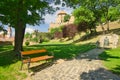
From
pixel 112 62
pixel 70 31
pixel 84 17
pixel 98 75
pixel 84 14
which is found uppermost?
pixel 84 14

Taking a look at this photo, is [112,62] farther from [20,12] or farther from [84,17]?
[84,17]

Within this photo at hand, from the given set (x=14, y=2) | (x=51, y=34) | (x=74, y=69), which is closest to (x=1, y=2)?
(x=14, y=2)

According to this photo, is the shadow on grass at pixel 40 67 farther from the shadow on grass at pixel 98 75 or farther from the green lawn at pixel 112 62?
the green lawn at pixel 112 62

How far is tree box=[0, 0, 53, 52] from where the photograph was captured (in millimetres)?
16859

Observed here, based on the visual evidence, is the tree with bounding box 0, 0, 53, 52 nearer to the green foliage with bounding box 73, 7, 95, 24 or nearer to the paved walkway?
the paved walkway

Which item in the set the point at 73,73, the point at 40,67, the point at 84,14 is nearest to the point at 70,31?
the point at 84,14

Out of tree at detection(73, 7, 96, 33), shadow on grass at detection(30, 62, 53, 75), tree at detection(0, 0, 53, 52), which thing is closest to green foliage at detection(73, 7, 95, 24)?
tree at detection(73, 7, 96, 33)

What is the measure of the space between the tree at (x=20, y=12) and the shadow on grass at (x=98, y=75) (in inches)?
237

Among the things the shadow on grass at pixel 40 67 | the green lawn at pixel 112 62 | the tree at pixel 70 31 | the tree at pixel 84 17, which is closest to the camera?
the shadow on grass at pixel 40 67

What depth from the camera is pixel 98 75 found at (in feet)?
45.4

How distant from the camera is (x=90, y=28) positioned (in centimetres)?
6500

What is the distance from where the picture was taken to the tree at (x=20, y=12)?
55.3ft

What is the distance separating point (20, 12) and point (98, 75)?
7.07 metres

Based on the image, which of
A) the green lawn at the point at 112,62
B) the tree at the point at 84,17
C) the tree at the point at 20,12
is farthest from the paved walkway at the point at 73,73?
the tree at the point at 84,17
